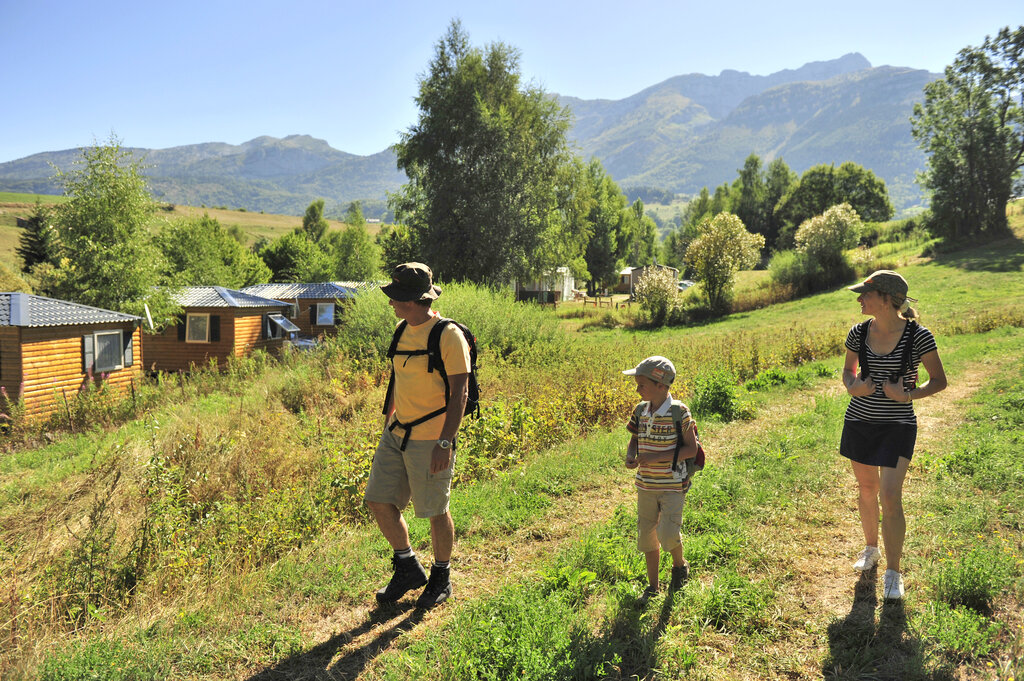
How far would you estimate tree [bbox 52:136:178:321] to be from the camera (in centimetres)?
2294

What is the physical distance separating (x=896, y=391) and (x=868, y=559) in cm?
124

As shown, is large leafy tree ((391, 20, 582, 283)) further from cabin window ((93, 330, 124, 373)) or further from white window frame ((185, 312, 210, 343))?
cabin window ((93, 330, 124, 373))

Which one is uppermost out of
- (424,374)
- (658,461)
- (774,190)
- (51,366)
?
(774,190)

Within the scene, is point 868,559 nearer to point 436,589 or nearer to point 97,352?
point 436,589

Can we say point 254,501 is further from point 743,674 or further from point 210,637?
point 743,674

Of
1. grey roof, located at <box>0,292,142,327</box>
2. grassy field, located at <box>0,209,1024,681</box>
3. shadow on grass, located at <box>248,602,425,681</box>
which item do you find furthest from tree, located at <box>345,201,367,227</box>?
shadow on grass, located at <box>248,602,425,681</box>

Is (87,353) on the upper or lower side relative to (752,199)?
lower

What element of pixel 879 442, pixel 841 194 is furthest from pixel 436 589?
pixel 841 194

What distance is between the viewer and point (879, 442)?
140 inches

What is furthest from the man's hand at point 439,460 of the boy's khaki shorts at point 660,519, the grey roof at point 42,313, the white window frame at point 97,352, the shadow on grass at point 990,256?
the shadow on grass at point 990,256

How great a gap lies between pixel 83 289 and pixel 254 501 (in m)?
24.2

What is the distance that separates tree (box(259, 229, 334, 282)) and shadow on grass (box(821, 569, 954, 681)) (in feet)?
176

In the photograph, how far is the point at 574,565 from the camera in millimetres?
4016

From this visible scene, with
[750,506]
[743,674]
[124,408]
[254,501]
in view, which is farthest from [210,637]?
[124,408]
